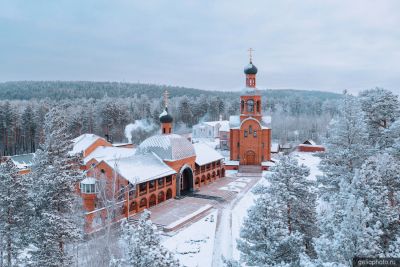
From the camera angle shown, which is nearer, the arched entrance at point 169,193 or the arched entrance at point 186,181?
the arched entrance at point 169,193

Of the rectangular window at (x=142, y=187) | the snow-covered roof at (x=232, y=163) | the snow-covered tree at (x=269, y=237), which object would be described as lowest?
the snow-covered roof at (x=232, y=163)

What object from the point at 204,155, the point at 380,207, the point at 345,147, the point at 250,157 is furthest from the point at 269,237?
the point at 250,157

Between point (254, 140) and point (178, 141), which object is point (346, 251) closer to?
point (178, 141)

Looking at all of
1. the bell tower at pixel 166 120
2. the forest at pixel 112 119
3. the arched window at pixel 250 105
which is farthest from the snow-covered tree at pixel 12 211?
the arched window at pixel 250 105

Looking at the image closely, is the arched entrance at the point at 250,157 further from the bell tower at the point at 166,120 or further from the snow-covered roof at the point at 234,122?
the bell tower at the point at 166,120

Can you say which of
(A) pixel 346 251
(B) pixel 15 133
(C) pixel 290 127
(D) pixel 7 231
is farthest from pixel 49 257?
(C) pixel 290 127

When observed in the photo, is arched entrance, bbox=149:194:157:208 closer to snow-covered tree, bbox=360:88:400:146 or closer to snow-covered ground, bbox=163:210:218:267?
snow-covered ground, bbox=163:210:218:267
